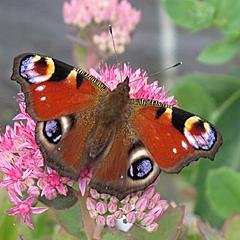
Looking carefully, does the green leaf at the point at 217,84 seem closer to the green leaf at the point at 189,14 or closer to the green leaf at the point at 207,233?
the green leaf at the point at 189,14

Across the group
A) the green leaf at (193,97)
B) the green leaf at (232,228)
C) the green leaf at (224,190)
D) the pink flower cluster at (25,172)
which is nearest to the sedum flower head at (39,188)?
the pink flower cluster at (25,172)

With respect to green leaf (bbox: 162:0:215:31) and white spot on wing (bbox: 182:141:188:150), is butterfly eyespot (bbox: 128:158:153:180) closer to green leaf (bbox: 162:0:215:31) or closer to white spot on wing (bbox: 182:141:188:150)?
white spot on wing (bbox: 182:141:188:150)

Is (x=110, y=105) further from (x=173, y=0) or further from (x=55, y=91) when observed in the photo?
(x=173, y=0)

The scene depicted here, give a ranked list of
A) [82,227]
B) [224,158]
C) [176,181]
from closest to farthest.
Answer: [82,227], [224,158], [176,181]

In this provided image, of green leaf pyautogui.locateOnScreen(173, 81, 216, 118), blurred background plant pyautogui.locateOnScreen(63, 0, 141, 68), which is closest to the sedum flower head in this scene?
blurred background plant pyautogui.locateOnScreen(63, 0, 141, 68)

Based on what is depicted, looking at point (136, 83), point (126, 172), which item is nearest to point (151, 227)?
point (126, 172)

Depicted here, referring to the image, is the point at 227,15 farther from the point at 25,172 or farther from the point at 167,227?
the point at 25,172

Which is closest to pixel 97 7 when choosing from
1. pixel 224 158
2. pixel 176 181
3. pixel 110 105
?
pixel 224 158
